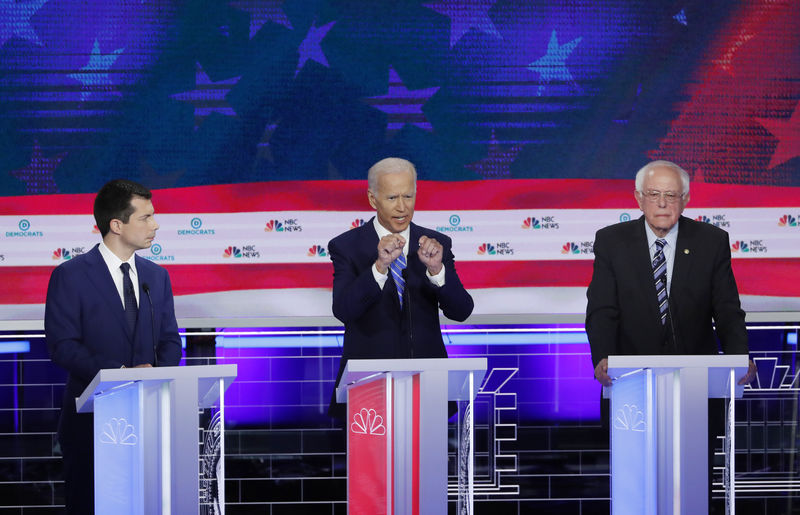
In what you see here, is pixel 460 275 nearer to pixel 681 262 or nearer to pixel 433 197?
pixel 433 197

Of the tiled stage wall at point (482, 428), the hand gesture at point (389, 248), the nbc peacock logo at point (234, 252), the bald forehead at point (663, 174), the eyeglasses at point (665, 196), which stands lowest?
the tiled stage wall at point (482, 428)

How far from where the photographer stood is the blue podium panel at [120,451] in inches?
115

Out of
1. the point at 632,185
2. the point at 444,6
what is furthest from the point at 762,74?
the point at 444,6

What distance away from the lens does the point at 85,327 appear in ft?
12.3

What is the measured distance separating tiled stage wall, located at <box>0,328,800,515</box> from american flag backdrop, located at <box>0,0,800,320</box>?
0.45m

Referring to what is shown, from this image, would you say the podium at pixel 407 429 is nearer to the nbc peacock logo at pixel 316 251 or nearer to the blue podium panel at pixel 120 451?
the blue podium panel at pixel 120 451

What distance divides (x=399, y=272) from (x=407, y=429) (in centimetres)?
103

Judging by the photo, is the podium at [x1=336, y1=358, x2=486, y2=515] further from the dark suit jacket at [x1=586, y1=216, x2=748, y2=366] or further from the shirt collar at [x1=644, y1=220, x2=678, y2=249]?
the shirt collar at [x1=644, y1=220, x2=678, y2=249]

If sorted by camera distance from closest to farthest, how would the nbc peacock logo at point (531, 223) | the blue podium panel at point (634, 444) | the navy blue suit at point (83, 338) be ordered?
1. the blue podium panel at point (634, 444)
2. the navy blue suit at point (83, 338)
3. the nbc peacock logo at point (531, 223)

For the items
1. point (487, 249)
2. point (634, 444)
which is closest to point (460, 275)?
point (487, 249)

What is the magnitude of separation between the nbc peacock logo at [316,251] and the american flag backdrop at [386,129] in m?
0.01

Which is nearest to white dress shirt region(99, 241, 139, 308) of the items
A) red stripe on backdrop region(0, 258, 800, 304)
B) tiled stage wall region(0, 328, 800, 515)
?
red stripe on backdrop region(0, 258, 800, 304)

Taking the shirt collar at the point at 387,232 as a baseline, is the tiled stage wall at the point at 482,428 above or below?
below

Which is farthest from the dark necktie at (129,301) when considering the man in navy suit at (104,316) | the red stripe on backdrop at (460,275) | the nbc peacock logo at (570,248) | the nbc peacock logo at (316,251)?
the nbc peacock logo at (570,248)
